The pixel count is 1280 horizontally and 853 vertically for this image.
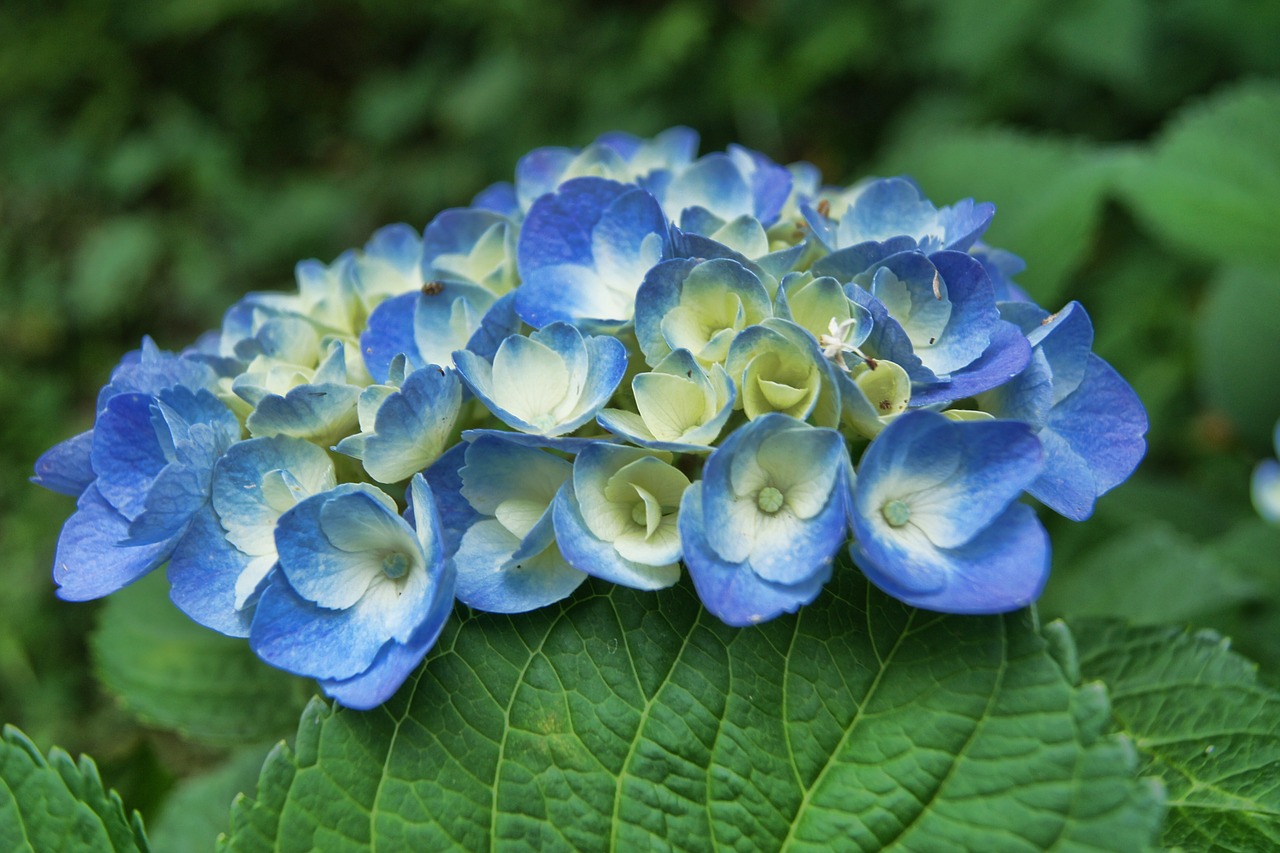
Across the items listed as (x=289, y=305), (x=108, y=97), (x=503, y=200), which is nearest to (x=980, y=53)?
(x=503, y=200)

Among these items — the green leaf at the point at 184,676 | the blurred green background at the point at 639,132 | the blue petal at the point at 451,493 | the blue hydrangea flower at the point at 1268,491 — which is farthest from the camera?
the blue hydrangea flower at the point at 1268,491

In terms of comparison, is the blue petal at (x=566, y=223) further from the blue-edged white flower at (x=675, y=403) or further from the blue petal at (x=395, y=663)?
the blue petal at (x=395, y=663)

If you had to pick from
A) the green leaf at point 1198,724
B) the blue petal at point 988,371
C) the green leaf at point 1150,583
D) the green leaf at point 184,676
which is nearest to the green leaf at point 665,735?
the blue petal at point 988,371

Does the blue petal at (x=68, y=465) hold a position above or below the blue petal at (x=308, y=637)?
above

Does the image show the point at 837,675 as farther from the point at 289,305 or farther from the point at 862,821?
the point at 289,305

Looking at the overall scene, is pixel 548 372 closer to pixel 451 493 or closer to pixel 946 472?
pixel 451 493

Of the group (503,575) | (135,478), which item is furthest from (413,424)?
(135,478)

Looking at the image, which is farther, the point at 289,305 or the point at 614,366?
the point at 289,305
